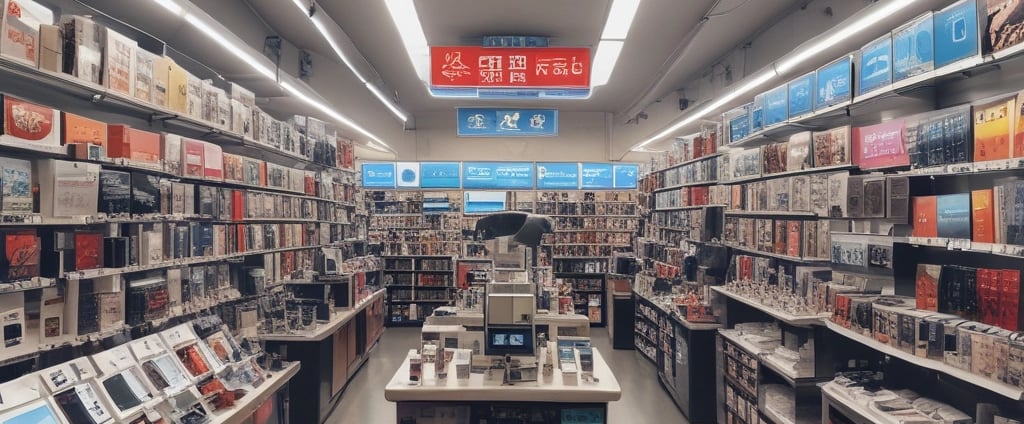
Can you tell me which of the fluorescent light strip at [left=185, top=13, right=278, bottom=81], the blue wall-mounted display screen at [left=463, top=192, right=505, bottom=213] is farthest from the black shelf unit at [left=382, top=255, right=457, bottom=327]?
the fluorescent light strip at [left=185, top=13, right=278, bottom=81]

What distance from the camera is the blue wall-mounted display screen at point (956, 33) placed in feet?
7.61

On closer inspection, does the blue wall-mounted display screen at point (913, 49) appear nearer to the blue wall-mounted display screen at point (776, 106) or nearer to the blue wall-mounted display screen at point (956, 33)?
the blue wall-mounted display screen at point (956, 33)

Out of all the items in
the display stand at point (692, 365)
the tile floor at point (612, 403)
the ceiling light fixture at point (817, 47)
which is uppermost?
the ceiling light fixture at point (817, 47)

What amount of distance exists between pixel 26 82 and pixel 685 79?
8241 millimetres

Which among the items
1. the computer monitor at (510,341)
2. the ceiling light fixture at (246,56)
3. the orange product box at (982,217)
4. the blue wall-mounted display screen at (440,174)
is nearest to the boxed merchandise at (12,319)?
the ceiling light fixture at (246,56)

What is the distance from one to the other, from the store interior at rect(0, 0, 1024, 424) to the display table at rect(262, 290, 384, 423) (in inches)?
1.2

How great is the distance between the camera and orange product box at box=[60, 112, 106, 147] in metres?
2.59

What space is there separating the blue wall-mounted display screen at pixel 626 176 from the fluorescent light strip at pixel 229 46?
716 centimetres

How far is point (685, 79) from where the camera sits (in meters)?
8.57

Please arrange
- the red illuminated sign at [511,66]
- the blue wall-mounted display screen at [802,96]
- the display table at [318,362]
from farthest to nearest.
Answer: the red illuminated sign at [511,66], the display table at [318,362], the blue wall-mounted display screen at [802,96]

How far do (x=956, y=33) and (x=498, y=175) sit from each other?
26.4ft

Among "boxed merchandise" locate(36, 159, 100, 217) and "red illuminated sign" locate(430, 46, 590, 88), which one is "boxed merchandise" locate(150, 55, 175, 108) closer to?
"boxed merchandise" locate(36, 159, 100, 217)

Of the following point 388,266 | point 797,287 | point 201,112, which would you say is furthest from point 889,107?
point 388,266

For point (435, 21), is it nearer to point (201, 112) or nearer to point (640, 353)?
point (201, 112)
